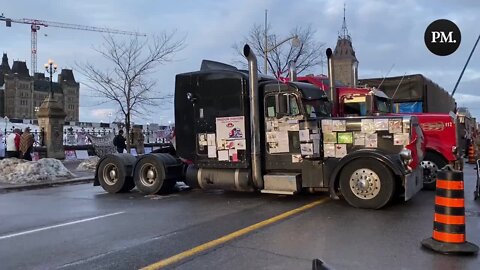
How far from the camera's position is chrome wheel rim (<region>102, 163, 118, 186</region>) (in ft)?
41.5

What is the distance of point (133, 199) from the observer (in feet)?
37.3

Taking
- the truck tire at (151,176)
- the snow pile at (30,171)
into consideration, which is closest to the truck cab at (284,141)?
the truck tire at (151,176)

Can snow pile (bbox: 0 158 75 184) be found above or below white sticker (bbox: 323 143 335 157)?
below

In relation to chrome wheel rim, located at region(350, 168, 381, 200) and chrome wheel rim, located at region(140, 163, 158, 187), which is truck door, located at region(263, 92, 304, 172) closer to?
chrome wheel rim, located at region(350, 168, 381, 200)

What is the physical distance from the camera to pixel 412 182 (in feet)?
30.0

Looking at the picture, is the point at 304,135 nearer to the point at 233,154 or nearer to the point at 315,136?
the point at 315,136

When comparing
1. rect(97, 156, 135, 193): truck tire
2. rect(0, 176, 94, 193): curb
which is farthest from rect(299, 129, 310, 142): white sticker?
rect(0, 176, 94, 193): curb

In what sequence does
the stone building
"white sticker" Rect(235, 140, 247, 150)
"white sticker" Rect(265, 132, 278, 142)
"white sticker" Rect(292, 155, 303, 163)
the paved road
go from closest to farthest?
the paved road → "white sticker" Rect(292, 155, 303, 163) → "white sticker" Rect(265, 132, 278, 142) → "white sticker" Rect(235, 140, 247, 150) → the stone building

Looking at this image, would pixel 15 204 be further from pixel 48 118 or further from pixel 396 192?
pixel 48 118

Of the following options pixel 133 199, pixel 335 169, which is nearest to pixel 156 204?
pixel 133 199

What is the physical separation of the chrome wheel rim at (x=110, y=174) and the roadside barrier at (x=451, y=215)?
342 inches

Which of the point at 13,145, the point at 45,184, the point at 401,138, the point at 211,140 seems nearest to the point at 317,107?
the point at 401,138

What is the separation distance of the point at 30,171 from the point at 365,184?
11.3m

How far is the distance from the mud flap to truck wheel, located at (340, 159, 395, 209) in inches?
9.9
